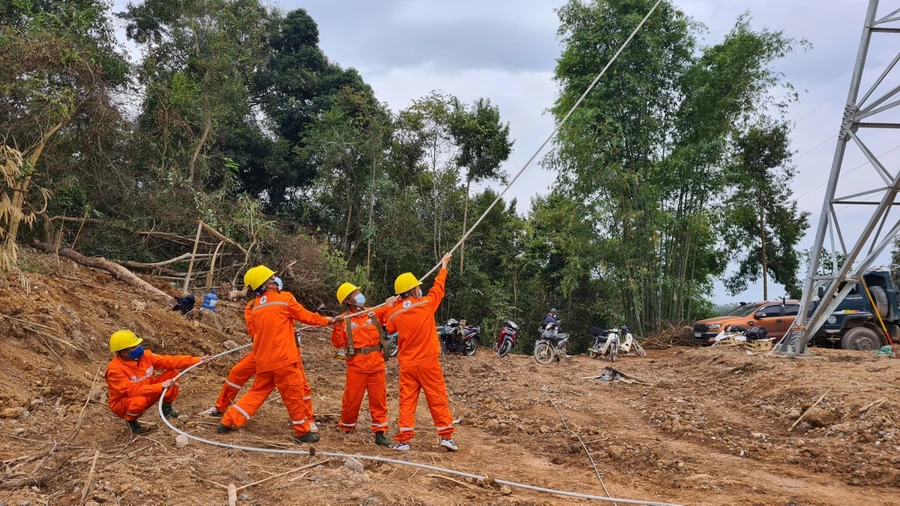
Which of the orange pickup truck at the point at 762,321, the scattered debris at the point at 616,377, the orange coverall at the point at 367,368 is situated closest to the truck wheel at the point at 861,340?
the orange pickup truck at the point at 762,321

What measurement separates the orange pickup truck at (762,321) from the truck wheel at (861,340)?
55.6 inches

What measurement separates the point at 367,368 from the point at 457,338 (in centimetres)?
705

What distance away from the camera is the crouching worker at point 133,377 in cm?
488

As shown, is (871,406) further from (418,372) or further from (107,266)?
(107,266)

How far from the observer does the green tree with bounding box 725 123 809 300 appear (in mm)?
20734

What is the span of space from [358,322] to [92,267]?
296 inches

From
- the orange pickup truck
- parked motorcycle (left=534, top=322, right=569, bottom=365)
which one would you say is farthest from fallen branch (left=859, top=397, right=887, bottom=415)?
the orange pickup truck

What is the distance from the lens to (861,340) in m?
12.9

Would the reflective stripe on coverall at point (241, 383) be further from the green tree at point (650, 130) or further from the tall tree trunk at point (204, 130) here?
the green tree at point (650, 130)

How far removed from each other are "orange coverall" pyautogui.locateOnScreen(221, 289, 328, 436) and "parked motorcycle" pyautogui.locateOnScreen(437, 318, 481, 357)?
7014mm

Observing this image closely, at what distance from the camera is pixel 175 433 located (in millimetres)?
4766

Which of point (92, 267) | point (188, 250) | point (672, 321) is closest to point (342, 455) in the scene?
point (92, 267)

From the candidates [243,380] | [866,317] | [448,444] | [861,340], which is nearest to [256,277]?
[243,380]

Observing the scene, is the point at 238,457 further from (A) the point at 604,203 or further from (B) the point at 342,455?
(A) the point at 604,203
